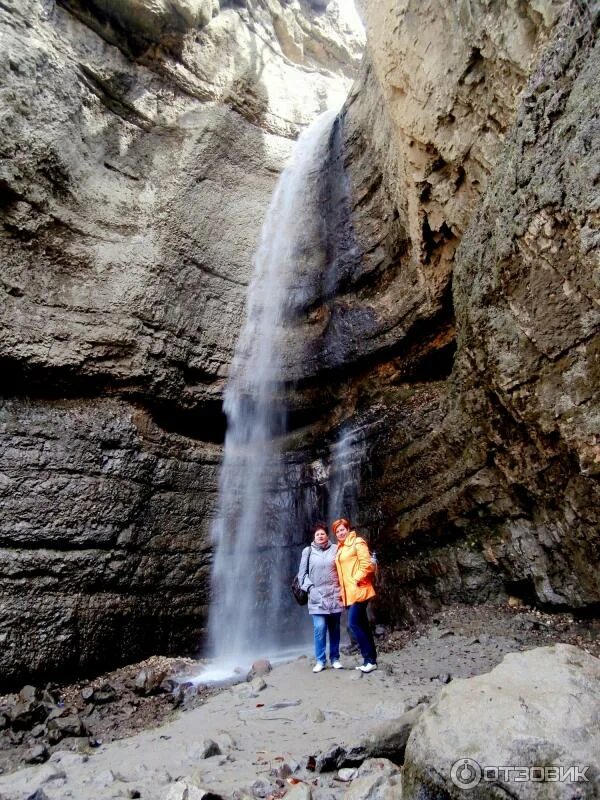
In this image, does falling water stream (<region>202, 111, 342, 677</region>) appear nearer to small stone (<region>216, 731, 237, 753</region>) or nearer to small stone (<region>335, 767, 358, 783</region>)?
small stone (<region>216, 731, 237, 753</region>)

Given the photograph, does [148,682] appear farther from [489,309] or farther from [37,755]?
[489,309]

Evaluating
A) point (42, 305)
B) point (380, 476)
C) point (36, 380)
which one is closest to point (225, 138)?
point (42, 305)

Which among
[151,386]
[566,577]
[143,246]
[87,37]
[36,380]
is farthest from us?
[87,37]

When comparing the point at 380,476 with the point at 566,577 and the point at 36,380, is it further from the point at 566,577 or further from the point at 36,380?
the point at 36,380

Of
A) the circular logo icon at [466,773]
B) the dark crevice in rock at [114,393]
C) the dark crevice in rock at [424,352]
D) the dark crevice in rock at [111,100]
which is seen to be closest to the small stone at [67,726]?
the dark crevice in rock at [114,393]

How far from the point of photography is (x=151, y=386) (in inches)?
359

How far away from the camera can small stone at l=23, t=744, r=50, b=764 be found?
15.6ft

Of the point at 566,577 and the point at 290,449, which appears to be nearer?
the point at 566,577

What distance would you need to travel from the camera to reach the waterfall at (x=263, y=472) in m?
8.76

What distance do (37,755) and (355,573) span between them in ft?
11.2

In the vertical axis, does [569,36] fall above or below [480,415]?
above

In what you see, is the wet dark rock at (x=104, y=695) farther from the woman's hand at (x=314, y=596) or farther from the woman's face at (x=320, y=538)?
the woman's face at (x=320, y=538)

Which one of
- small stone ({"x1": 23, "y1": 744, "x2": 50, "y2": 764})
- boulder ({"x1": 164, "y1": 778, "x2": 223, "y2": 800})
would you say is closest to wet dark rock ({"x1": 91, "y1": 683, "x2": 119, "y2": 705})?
small stone ({"x1": 23, "y1": 744, "x2": 50, "y2": 764})

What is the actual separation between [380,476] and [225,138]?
29.6 ft
